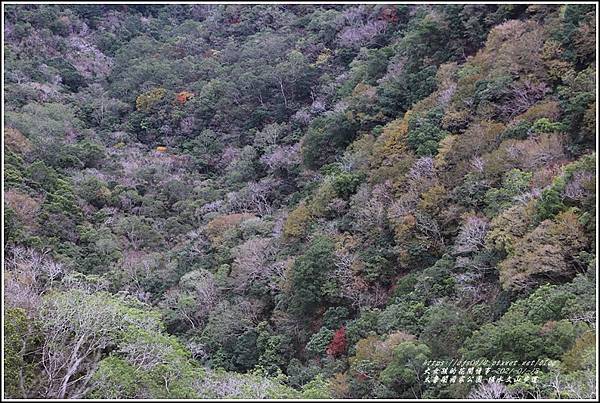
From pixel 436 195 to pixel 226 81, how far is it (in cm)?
3150

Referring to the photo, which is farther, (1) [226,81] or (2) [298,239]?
(1) [226,81]

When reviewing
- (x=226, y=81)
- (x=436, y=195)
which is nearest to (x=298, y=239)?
(x=436, y=195)

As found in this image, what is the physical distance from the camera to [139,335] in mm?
14000

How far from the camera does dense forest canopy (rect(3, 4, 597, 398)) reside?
13305 mm

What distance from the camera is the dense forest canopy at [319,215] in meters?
13.3

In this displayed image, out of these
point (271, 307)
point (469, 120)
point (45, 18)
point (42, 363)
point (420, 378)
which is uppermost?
point (45, 18)

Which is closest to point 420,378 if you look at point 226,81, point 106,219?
point 106,219

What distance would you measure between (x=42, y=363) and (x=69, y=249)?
59.4 ft

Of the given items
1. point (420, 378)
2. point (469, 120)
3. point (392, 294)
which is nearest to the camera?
point (420, 378)

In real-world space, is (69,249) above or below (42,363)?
below

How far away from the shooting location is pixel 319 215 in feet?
82.5

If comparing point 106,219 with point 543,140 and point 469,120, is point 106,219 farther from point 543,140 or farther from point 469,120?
point 543,140

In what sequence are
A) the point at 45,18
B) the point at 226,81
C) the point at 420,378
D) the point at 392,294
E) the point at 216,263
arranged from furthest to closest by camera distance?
the point at 45,18 < the point at 226,81 < the point at 216,263 < the point at 392,294 < the point at 420,378

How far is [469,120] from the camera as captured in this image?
75.8ft
